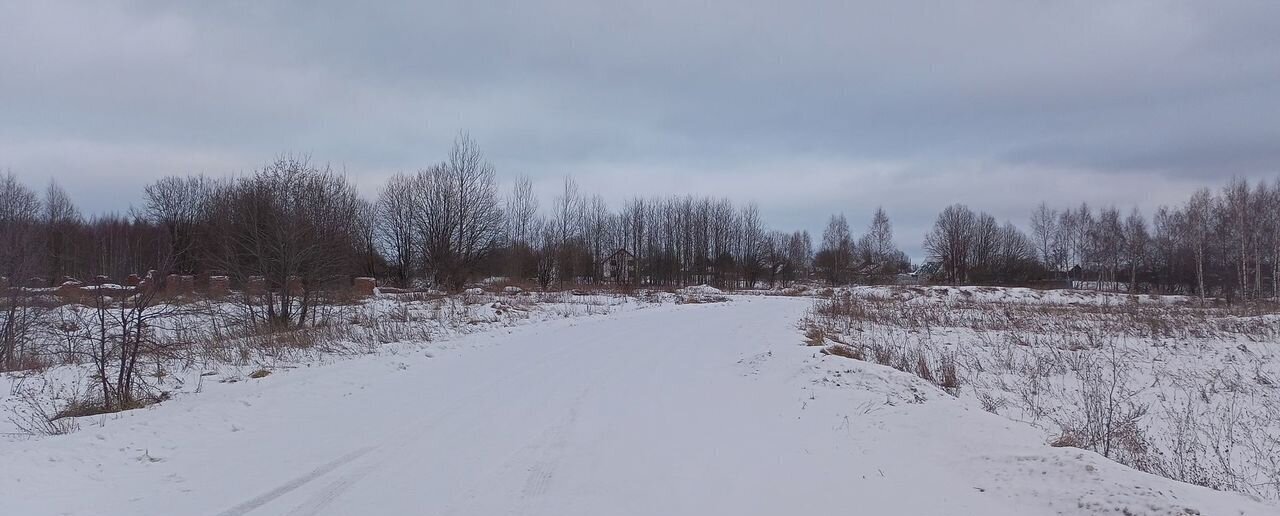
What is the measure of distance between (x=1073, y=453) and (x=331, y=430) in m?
6.54

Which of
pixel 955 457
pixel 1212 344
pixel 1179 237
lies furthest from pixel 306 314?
pixel 1179 237

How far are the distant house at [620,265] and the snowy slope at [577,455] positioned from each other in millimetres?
60873

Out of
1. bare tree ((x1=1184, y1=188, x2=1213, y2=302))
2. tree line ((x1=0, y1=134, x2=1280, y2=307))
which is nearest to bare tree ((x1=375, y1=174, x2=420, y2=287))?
tree line ((x1=0, y1=134, x2=1280, y2=307))

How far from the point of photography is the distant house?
2744 inches

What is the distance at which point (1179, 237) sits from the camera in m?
58.8

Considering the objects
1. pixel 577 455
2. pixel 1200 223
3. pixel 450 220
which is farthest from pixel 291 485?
pixel 1200 223

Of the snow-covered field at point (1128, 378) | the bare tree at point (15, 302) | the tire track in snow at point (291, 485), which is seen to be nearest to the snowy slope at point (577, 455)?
the tire track in snow at point (291, 485)

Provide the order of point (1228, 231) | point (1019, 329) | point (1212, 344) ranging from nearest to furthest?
1. point (1212, 344)
2. point (1019, 329)
3. point (1228, 231)

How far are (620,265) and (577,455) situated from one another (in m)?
66.0

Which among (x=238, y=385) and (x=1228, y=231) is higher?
(x=1228, y=231)

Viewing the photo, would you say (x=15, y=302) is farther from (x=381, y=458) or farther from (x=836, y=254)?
(x=836, y=254)

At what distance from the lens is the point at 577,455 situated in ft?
16.9

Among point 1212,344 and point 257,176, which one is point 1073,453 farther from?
point 257,176

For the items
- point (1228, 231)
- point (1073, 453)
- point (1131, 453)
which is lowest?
point (1131, 453)
